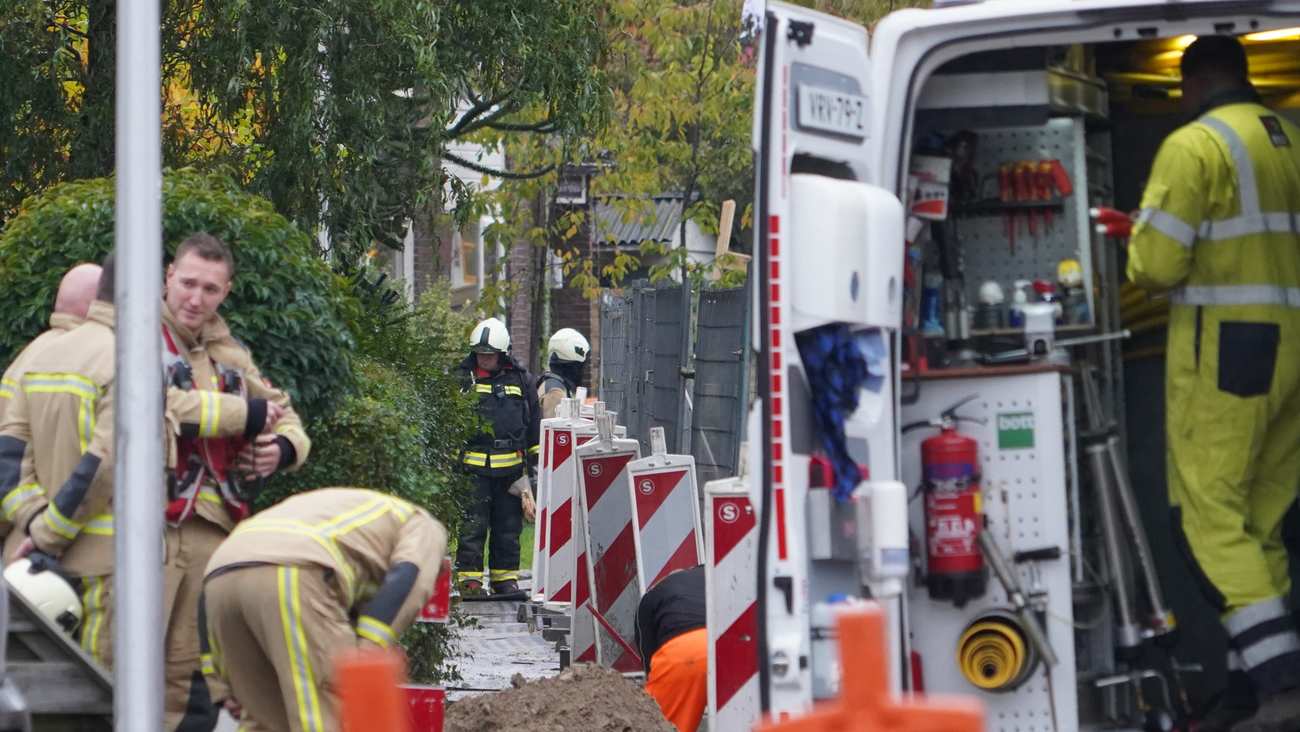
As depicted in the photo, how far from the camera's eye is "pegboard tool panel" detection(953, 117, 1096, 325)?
5492mm

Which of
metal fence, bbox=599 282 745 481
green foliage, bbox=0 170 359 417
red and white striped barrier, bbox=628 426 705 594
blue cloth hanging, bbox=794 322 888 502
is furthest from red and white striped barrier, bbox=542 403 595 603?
blue cloth hanging, bbox=794 322 888 502

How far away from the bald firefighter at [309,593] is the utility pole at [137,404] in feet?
1.19

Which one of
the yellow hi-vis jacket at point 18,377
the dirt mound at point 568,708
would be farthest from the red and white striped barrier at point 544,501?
the yellow hi-vis jacket at point 18,377

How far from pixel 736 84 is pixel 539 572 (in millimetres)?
9853

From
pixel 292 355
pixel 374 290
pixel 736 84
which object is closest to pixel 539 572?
pixel 374 290

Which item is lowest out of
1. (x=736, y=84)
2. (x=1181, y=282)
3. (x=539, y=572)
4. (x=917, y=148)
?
(x=539, y=572)

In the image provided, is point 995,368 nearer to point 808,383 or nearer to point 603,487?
point 808,383

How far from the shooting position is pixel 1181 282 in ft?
17.2

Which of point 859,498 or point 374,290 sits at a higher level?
point 374,290

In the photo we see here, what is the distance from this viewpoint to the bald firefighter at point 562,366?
15.3m

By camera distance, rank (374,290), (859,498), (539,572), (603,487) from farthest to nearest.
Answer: (539,572) < (374,290) < (603,487) < (859,498)

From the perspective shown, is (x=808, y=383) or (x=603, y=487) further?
(x=603, y=487)

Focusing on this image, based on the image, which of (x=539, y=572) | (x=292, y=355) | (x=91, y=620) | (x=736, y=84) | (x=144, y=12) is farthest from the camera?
(x=736, y=84)

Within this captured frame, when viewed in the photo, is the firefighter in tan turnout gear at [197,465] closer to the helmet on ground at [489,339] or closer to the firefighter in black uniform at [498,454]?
the firefighter in black uniform at [498,454]
